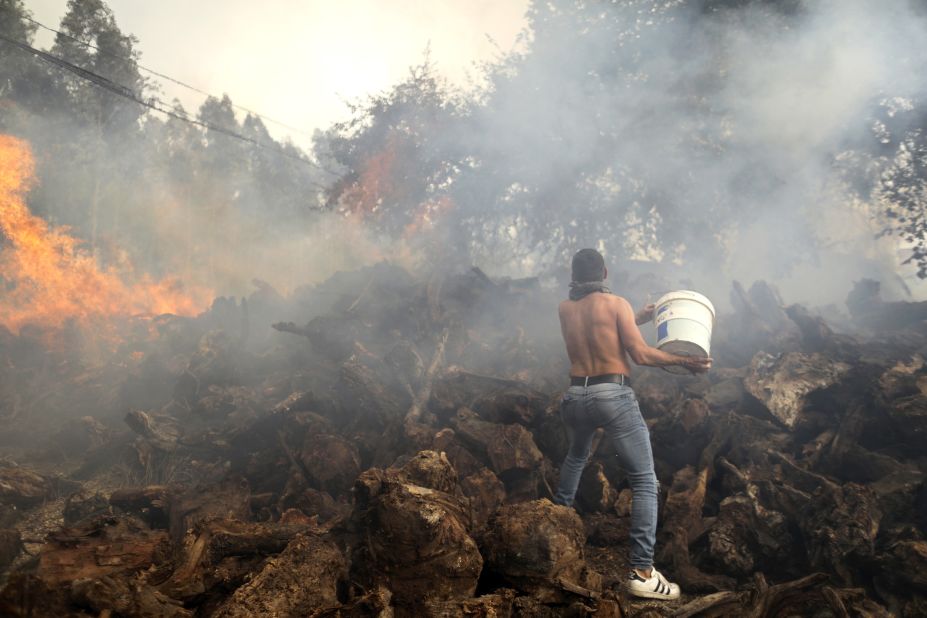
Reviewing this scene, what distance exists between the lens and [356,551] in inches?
107

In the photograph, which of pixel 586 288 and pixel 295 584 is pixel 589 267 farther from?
pixel 295 584

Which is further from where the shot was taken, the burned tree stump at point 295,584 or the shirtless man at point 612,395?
the shirtless man at point 612,395

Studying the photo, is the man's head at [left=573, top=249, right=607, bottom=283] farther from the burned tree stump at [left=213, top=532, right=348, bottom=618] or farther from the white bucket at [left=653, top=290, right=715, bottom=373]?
the burned tree stump at [left=213, top=532, right=348, bottom=618]

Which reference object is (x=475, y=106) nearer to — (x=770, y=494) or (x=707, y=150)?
(x=707, y=150)

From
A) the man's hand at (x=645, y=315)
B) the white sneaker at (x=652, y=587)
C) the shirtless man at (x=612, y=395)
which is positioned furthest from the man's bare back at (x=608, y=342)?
the white sneaker at (x=652, y=587)

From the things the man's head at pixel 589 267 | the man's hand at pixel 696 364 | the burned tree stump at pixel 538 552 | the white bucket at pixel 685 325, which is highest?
the man's head at pixel 589 267

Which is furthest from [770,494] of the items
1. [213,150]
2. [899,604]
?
[213,150]

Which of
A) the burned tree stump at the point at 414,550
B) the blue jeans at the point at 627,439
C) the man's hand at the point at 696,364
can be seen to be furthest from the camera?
the man's hand at the point at 696,364

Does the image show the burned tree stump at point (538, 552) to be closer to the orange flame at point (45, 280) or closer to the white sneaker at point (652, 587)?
the white sneaker at point (652, 587)

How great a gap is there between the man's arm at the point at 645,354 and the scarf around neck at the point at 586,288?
0.31 meters

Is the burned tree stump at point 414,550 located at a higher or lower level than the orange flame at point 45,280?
lower

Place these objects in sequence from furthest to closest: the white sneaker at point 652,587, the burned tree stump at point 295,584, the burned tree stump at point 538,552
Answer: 1. the white sneaker at point 652,587
2. the burned tree stump at point 538,552
3. the burned tree stump at point 295,584

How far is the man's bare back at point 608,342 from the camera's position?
363cm

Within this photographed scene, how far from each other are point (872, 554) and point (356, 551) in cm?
347
